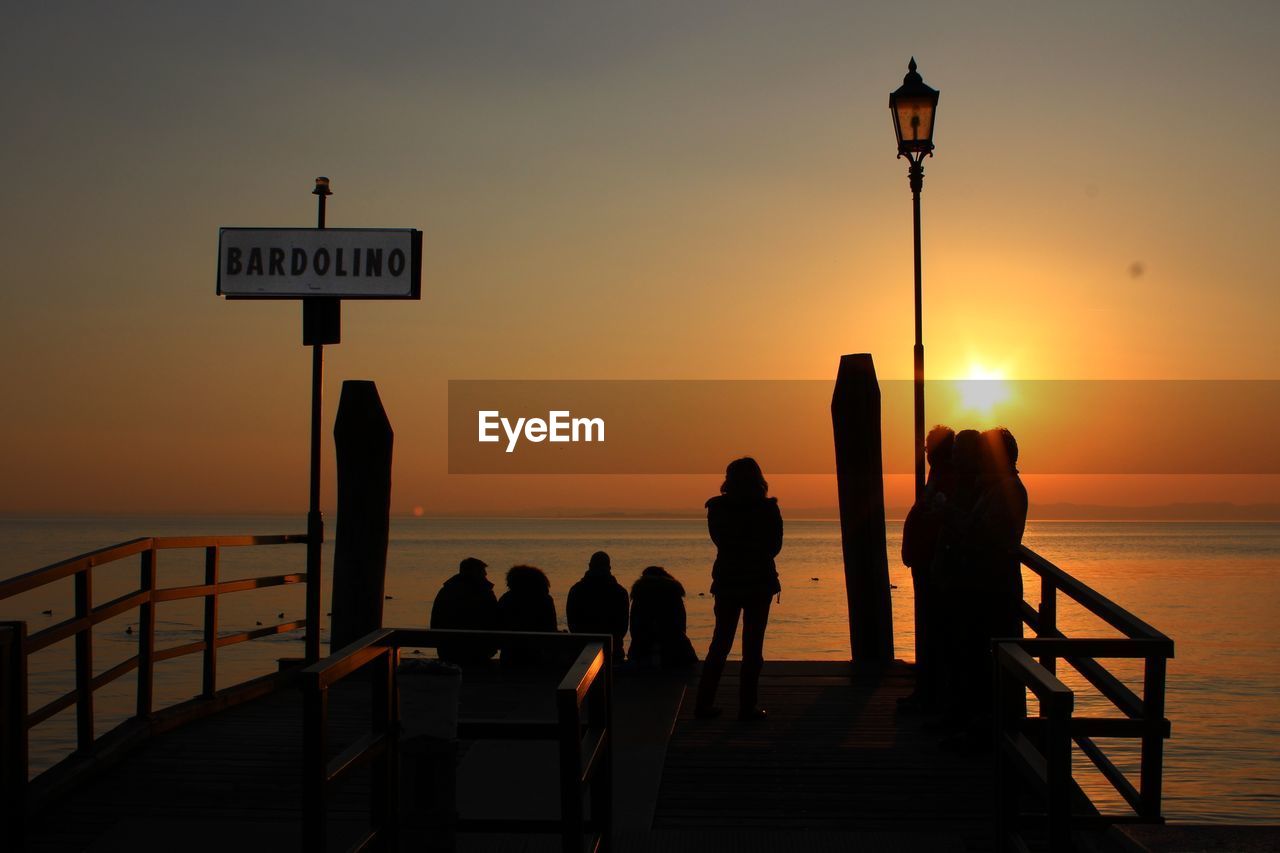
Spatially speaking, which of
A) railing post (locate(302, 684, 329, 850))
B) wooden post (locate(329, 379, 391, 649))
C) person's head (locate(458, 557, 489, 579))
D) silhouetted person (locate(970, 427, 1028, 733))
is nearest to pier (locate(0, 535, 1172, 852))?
railing post (locate(302, 684, 329, 850))

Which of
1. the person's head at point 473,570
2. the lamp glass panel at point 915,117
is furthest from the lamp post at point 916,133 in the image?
the person's head at point 473,570

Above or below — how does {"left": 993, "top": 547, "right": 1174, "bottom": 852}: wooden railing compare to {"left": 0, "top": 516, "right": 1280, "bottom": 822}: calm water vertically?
above

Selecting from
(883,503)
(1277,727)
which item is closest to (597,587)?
(883,503)

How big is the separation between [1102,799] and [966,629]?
5855 millimetres

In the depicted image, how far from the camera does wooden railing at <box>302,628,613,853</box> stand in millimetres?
3379

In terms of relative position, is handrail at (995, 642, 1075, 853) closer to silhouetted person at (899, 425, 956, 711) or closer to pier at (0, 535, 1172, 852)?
pier at (0, 535, 1172, 852)

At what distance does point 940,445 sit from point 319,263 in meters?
5.49

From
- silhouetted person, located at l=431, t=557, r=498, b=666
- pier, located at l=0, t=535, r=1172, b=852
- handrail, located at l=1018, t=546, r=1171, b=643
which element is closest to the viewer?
pier, located at l=0, t=535, r=1172, b=852

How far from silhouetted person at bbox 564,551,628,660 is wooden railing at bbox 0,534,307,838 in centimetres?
241

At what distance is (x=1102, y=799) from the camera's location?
11.9m

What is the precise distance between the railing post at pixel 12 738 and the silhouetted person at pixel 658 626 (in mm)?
5708

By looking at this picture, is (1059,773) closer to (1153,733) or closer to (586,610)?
(1153,733)

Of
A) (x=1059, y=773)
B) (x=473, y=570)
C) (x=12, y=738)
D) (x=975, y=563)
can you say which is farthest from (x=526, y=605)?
(x=1059, y=773)

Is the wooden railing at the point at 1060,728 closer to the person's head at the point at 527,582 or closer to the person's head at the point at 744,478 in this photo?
the person's head at the point at 744,478
